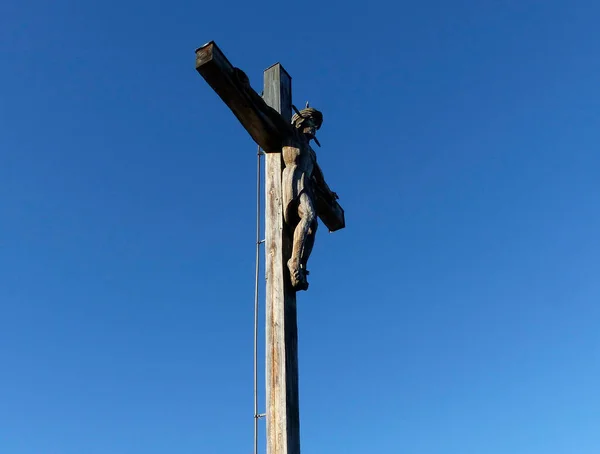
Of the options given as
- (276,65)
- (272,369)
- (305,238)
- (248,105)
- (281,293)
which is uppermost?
(276,65)

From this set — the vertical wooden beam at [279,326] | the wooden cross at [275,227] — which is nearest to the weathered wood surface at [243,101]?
the wooden cross at [275,227]

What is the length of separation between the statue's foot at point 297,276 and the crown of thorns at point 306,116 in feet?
3.83

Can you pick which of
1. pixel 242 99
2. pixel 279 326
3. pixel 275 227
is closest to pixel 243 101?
pixel 242 99

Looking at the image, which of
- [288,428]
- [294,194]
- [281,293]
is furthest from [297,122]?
[288,428]

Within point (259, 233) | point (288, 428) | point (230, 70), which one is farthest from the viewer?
point (259, 233)

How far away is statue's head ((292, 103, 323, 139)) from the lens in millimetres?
5379

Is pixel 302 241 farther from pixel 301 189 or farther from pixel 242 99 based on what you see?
pixel 242 99

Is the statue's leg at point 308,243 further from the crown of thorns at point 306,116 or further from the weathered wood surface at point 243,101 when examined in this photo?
the crown of thorns at point 306,116

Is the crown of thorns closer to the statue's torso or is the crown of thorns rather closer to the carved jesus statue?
the carved jesus statue

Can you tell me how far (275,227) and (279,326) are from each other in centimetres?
70

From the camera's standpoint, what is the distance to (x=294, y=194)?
4918 mm

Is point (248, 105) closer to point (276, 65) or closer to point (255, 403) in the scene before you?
point (276, 65)

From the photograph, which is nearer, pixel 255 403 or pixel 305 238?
pixel 255 403

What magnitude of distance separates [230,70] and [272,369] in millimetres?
1839
